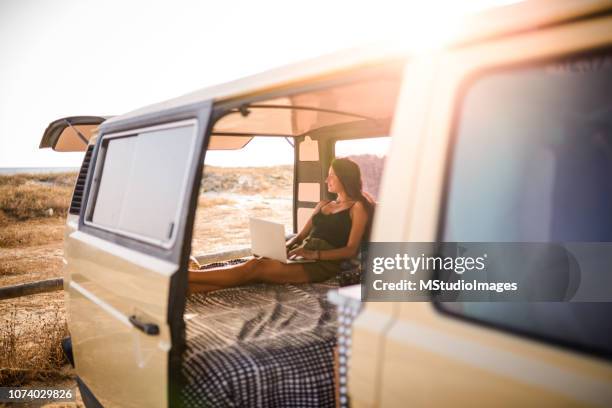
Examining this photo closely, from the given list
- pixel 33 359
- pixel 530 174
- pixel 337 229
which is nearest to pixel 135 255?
pixel 530 174

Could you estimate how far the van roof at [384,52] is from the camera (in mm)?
1025

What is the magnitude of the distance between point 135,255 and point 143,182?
48 cm

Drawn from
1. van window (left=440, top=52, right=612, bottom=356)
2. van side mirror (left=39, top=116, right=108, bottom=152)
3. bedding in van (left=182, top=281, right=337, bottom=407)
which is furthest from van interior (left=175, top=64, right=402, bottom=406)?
van side mirror (left=39, top=116, right=108, bottom=152)

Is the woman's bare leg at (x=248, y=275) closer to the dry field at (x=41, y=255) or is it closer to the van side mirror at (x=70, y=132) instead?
the van side mirror at (x=70, y=132)

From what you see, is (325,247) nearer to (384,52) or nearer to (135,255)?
(135,255)

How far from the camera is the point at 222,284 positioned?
374 centimetres

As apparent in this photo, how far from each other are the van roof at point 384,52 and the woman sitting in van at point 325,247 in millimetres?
1682

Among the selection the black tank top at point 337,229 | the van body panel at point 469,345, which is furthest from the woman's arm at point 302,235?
the van body panel at point 469,345

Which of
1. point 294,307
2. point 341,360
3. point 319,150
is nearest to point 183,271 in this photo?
point 341,360

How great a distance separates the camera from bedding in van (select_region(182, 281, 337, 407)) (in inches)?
89.0

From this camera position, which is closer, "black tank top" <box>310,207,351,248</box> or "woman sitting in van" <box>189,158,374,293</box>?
"woman sitting in van" <box>189,158,374,293</box>

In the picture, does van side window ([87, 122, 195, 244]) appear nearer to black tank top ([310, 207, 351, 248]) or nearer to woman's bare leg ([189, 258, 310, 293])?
woman's bare leg ([189, 258, 310, 293])

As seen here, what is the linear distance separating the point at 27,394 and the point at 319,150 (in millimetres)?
4284

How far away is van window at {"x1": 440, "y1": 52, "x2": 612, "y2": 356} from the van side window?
139 cm
